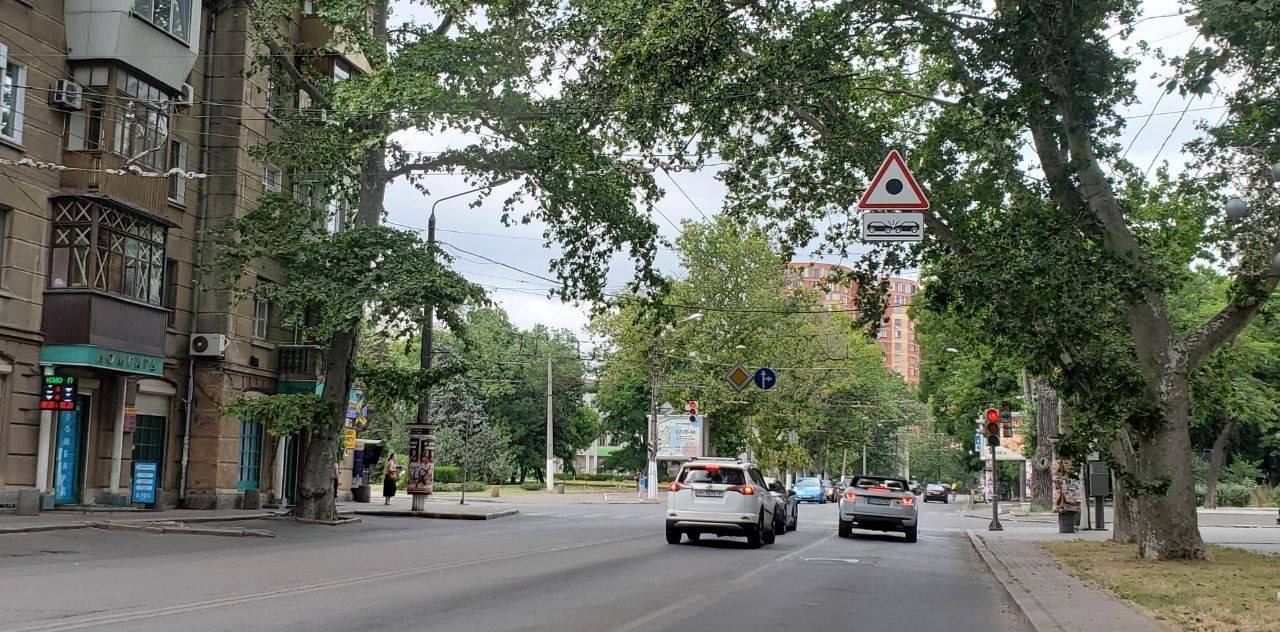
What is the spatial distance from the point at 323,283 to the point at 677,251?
37.7 metres

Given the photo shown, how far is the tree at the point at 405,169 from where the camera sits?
24094 millimetres

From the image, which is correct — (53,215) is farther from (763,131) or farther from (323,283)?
(763,131)

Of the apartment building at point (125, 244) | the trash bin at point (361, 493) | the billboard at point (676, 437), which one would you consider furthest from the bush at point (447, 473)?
the apartment building at point (125, 244)

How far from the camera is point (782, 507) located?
2659 centimetres

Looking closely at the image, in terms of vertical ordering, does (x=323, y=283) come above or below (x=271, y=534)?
above

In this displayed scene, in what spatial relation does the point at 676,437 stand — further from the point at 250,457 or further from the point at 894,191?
the point at 894,191

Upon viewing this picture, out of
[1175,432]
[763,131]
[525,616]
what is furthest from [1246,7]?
[525,616]

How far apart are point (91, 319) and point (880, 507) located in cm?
1843

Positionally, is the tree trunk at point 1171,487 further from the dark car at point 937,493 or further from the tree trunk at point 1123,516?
the dark car at point 937,493

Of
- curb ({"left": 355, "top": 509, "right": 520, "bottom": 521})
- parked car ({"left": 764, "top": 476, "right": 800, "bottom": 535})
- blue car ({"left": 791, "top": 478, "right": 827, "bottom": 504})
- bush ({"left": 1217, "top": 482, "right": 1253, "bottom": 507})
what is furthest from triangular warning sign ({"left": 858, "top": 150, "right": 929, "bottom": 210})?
bush ({"left": 1217, "top": 482, "right": 1253, "bottom": 507})

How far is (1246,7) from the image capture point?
14188 millimetres

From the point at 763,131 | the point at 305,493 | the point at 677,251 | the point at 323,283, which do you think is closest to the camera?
the point at 763,131

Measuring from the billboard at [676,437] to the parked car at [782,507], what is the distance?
32138 millimetres

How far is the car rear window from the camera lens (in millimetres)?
21656
